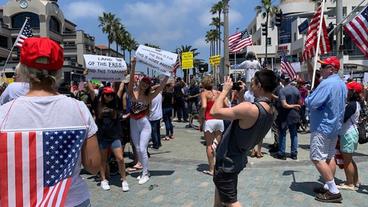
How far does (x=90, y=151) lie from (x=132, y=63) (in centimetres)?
486

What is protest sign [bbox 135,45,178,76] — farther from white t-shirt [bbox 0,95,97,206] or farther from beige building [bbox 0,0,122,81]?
beige building [bbox 0,0,122,81]

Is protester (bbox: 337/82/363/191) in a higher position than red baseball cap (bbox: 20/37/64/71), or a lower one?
lower

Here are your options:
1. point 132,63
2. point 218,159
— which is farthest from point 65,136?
point 132,63

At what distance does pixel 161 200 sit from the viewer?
6363mm

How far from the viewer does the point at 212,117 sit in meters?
4.55

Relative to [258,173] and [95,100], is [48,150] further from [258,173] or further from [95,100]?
[258,173]

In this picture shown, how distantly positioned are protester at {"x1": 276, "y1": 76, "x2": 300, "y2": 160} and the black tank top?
532 cm

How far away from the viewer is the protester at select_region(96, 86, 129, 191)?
7.03 m

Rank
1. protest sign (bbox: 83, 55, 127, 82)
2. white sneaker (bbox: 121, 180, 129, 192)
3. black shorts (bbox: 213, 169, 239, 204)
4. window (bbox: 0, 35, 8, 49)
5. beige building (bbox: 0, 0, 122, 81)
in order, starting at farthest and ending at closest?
beige building (bbox: 0, 0, 122, 81)
window (bbox: 0, 35, 8, 49)
protest sign (bbox: 83, 55, 127, 82)
white sneaker (bbox: 121, 180, 129, 192)
black shorts (bbox: 213, 169, 239, 204)

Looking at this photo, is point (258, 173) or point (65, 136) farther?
point (258, 173)

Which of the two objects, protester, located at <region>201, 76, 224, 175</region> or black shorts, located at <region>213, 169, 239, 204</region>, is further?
protester, located at <region>201, 76, 224, 175</region>

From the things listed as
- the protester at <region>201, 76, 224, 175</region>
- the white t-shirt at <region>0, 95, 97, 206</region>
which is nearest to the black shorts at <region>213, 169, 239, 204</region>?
the white t-shirt at <region>0, 95, 97, 206</region>

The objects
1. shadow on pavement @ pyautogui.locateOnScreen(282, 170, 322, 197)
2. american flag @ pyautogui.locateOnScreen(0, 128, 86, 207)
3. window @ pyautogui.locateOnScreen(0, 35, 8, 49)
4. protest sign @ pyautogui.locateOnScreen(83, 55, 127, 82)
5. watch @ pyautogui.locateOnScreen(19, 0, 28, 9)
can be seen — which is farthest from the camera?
watch @ pyautogui.locateOnScreen(19, 0, 28, 9)

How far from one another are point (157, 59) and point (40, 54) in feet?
18.7
